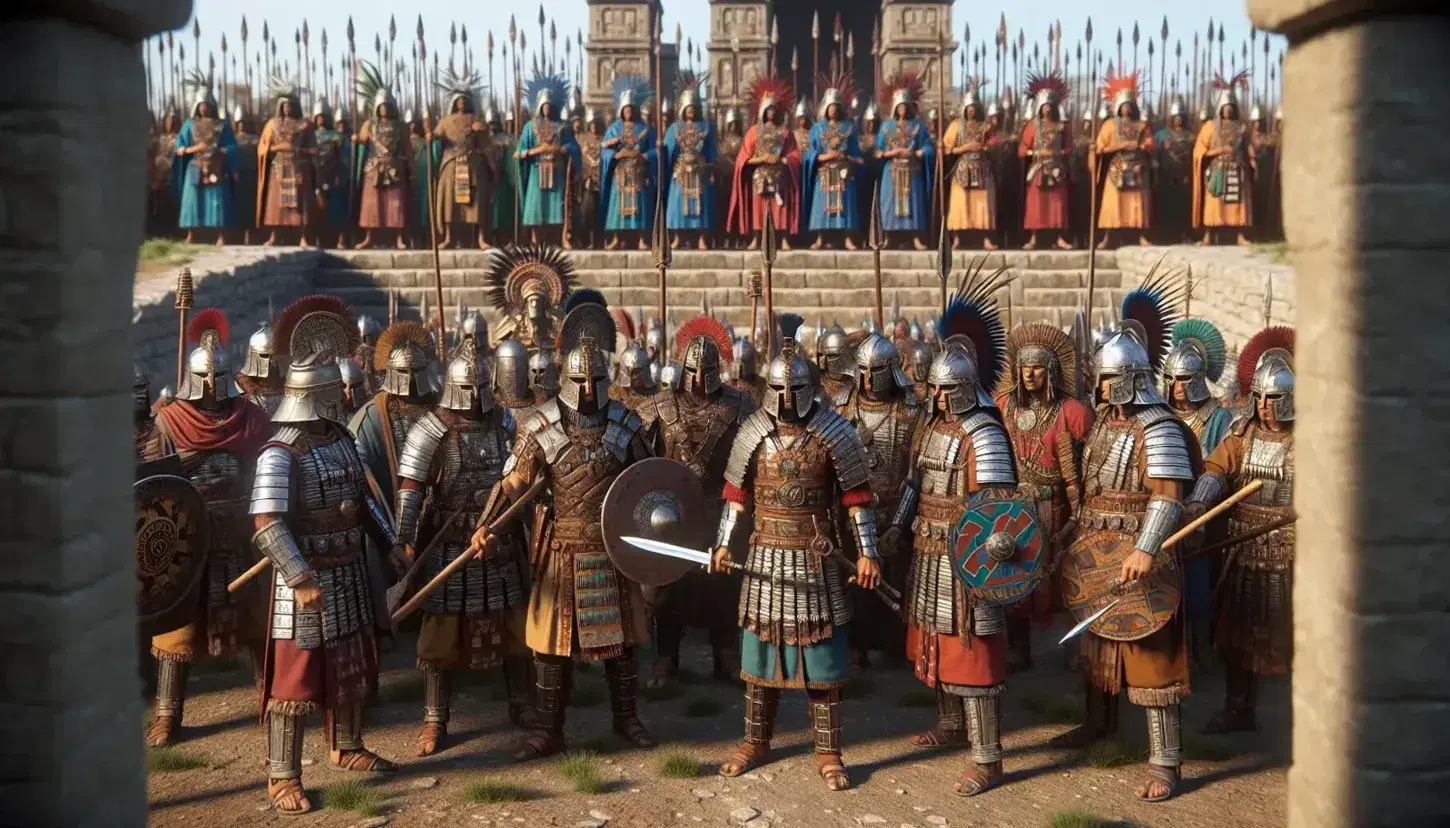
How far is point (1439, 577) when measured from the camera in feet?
10.6

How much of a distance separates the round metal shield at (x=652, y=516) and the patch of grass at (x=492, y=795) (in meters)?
0.95

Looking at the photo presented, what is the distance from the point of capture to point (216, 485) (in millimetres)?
6578

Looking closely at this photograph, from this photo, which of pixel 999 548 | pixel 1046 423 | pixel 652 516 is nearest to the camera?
pixel 999 548

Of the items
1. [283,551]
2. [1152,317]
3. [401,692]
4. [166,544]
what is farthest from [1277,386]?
[166,544]

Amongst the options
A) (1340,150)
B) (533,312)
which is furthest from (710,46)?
(1340,150)

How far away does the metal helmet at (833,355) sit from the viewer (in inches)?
316

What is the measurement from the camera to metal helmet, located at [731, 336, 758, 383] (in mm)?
8469

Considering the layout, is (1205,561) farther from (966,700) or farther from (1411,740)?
(1411,740)

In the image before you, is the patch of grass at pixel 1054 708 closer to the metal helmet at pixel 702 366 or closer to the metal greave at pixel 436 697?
the metal helmet at pixel 702 366

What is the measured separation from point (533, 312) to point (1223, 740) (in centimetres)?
509

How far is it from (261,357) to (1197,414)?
4.62 meters

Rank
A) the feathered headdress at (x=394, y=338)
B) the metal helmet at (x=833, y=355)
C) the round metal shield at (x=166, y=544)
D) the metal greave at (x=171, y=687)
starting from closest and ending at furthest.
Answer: the round metal shield at (x=166, y=544), the metal greave at (x=171, y=687), the metal helmet at (x=833, y=355), the feathered headdress at (x=394, y=338)

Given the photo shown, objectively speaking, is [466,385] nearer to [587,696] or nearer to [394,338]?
[587,696]

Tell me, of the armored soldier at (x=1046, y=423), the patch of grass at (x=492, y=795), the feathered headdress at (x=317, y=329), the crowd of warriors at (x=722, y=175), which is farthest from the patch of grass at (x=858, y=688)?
the crowd of warriors at (x=722, y=175)
